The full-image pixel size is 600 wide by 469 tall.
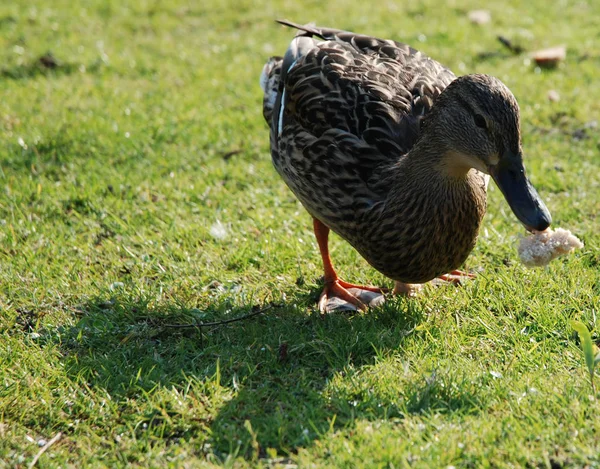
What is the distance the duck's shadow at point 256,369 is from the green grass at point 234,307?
1 centimetres

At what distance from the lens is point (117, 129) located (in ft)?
19.9

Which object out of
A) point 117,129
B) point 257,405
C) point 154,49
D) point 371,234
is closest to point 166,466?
point 257,405

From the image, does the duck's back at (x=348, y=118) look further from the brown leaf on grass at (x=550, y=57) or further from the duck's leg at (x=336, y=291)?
the brown leaf on grass at (x=550, y=57)

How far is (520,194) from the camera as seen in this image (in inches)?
127

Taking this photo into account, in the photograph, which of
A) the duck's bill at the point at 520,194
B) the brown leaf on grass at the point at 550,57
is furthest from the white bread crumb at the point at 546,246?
the brown leaf on grass at the point at 550,57

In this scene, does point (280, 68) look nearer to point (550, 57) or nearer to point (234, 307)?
point (234, 307)

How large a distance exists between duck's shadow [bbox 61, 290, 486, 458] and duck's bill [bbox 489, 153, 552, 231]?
762 millimetres

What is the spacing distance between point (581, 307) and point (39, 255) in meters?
3.01

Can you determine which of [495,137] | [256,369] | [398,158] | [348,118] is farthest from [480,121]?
[256,369]

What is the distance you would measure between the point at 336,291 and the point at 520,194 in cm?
124

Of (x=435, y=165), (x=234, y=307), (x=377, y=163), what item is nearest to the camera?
(x=435, y=165)

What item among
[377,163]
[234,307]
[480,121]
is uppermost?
[480,121]

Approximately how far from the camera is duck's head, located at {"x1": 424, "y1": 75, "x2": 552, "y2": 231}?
3213 millimetres

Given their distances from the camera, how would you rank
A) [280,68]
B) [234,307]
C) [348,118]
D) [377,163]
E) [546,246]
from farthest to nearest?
1. [280,68]
2. [234,307]
3. [348,118]
4. [377,163]
5. [546,246]
